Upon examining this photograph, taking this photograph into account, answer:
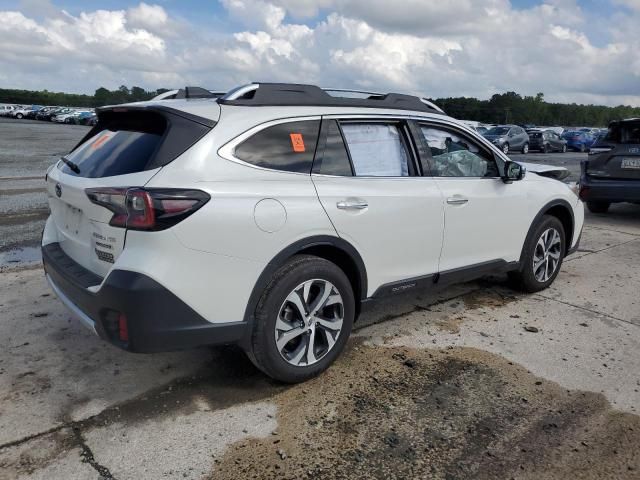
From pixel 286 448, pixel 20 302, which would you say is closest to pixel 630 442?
pixel 286 448

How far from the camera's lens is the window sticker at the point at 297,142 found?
346 centimetres

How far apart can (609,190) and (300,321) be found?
740 cm

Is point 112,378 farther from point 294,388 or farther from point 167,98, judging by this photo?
point 167,98

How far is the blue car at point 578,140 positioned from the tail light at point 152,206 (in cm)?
3894

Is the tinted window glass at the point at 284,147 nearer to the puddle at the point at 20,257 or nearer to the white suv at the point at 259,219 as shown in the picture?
the white suv at the point at 259,219

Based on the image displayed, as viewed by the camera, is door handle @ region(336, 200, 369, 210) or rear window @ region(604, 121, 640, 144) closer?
door handle @ region(336, 200, 369, 210)

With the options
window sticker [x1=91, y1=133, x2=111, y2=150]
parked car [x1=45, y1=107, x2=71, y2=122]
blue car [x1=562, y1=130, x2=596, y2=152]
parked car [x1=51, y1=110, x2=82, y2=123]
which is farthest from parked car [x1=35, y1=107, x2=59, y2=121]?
window sticker [x1=91, y1=133, x2=111, y2=150]

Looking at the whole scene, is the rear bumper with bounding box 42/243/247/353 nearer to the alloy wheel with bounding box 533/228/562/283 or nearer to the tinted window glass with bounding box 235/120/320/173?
the tinted window glass with bounding box 235/120/320/173

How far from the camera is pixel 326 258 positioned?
11.8 feet

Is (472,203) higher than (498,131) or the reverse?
the reverse

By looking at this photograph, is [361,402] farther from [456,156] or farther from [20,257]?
[20,257]

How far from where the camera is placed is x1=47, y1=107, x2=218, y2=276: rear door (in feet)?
9.80

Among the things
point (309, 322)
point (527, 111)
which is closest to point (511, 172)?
point (309, 322)

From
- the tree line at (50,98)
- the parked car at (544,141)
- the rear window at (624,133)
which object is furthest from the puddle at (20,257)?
the tree line at (50,98)
